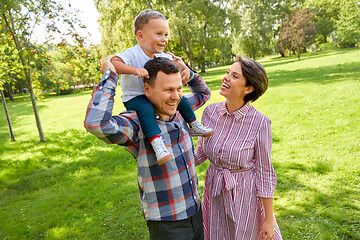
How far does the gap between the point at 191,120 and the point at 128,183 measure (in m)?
4.19

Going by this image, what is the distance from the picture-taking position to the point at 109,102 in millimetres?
1470

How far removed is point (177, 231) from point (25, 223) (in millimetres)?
4225

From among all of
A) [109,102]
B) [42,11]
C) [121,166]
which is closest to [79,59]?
[42,11]

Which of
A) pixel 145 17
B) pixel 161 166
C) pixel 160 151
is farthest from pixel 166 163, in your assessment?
pixel 145 17

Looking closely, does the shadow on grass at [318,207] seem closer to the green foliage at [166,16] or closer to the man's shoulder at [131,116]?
the man's shoulder at [131,116]

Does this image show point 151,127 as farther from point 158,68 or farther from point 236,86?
point 236,86

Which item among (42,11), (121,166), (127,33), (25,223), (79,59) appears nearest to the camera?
(25,223)

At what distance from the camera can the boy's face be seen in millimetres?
2041

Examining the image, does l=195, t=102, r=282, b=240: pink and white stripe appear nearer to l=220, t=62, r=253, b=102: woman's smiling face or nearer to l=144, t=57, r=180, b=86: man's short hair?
l=220, t=62, r=253, b=102: woman's smiling face

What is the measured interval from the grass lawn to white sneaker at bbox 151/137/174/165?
290 centimetres

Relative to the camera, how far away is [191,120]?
2.09m

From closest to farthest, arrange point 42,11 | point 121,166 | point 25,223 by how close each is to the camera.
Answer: point 25,223 → point 121,166 → point 42,11

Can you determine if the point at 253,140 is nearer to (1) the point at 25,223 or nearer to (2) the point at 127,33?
(1) the point at 25,223

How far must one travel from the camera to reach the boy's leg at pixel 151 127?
5.27 feet
